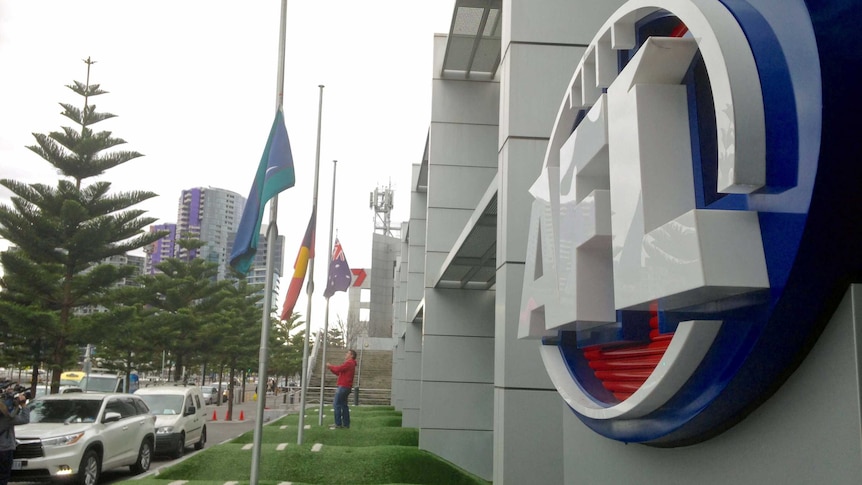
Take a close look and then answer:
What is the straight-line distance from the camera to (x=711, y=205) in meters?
3.10

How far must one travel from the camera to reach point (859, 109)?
2.34m

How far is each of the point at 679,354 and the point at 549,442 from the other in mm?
3457

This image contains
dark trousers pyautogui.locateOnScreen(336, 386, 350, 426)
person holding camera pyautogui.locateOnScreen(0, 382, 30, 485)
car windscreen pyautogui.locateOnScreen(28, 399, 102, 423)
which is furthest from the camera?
dark trousers pyautogui.locateOnScreen(336, 386, 350, 426)

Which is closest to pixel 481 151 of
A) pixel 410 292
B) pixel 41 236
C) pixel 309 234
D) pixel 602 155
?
pixel 309 234

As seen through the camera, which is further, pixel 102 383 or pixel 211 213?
pixel 211 213

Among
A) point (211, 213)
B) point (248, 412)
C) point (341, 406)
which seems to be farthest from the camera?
point (211, 213)

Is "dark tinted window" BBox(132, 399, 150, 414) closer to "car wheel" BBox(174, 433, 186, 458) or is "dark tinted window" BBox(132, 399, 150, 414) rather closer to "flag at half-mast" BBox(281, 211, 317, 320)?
"car wheel" BBox(174, 433, 186, 458)

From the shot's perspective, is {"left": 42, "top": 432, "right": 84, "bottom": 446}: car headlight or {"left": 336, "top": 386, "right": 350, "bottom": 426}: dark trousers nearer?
{"left": 42, "top": 432, "right": 84, "bottom": 446}: car headlight

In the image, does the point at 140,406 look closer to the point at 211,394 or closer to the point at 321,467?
the point at 321,467

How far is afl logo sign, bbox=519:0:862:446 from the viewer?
241 cm

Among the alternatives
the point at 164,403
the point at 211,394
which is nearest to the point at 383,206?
the point at 211,394

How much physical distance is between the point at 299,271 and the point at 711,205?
10.2 m

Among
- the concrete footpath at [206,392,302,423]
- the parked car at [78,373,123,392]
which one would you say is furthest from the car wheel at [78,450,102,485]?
the parked car at [78,373,123,392]

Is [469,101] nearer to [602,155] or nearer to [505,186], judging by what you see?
[505,186]
